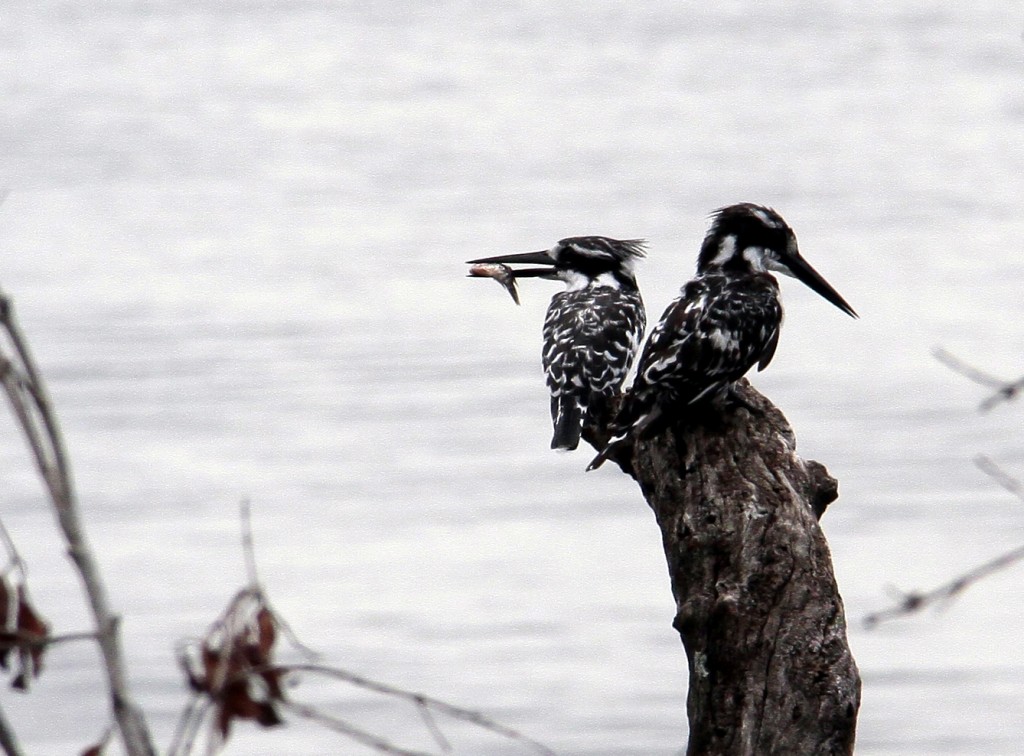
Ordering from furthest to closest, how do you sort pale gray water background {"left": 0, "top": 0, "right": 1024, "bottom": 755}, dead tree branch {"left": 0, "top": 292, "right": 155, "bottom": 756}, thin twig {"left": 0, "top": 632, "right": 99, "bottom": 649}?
1. pale gray water background {"left": 0, "top": 0, "right": 1024, "bottom": 755}
2. thin twig {"left": 0, "top": 632, "right": 99, "bottom": 649}
3. dead tree branch {"left": 0, "top": 292, "right": 155, "bottom": 756}

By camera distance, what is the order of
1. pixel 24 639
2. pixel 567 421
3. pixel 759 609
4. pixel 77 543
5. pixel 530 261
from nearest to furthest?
1. pixel 77 543
2. pixel 24 639
3. pixel 759 609
4. pixel 567 421
5. pixel 530 261

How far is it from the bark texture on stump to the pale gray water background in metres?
4.75

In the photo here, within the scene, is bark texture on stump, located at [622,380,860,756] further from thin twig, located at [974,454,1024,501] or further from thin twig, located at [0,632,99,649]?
thin twig, located at [0,632,99,649]

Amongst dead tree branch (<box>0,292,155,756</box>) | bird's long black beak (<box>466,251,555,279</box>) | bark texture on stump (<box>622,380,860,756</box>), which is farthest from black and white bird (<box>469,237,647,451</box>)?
dead tree branch (<box>0,292,155,756</box>)

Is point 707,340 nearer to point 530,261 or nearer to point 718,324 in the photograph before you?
point 718,324

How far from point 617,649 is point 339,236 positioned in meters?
11.7

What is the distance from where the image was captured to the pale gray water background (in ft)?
32.7

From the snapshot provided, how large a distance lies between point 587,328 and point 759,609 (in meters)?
2.53

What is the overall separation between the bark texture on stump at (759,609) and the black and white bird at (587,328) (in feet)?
4.89

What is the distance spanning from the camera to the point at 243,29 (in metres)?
40.2

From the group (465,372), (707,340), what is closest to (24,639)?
(707,340)

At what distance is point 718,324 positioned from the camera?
5.61 meters

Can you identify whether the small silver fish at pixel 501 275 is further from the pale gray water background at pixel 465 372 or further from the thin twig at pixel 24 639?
the thin twig at pixel 24 639

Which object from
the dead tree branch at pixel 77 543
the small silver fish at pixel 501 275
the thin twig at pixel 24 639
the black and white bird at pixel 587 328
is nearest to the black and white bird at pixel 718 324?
the black and white bird at pixel 587 328
